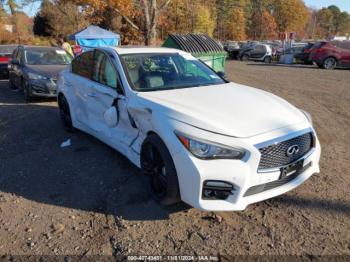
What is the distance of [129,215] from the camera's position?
364 centimetres

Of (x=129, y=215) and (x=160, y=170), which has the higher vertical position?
(x=160, y=170)

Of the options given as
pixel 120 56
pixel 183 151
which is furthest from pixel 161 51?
pixel 183 151

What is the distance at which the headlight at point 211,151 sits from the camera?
3.15 meters

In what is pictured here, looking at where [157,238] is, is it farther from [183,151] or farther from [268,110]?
[268,110]

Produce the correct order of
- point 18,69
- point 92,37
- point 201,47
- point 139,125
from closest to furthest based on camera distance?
point 139,125 < point 18,69 < point 201,47 < point 92,37

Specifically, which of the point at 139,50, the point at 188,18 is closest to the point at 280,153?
the point at 139,50

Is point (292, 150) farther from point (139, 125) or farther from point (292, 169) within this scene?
point (139, 125)

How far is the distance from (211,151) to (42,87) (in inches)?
289

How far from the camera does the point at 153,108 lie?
3.71 metres

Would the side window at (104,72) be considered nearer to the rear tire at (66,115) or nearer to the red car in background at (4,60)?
the rear tire at (66,115)

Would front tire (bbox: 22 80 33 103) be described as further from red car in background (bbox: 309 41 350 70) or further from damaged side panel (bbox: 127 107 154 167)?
red car in background (bbox: 309 41 350 70)

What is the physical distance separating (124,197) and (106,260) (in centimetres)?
110

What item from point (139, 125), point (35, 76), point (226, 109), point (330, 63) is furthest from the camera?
point (330, 63)

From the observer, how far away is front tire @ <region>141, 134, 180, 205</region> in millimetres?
3369
